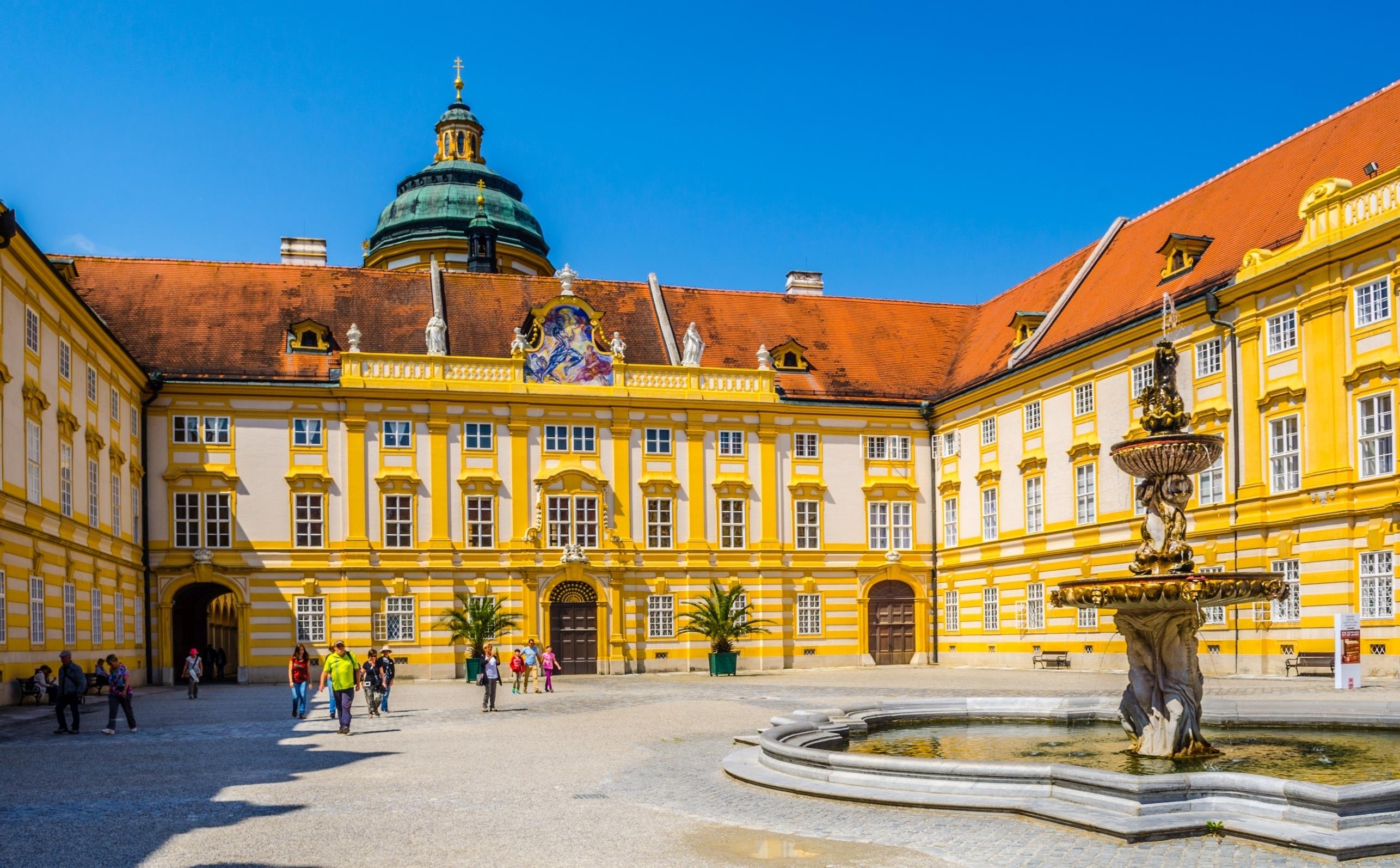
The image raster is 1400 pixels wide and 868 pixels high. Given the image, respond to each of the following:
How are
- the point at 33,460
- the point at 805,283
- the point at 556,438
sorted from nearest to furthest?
the point at 33,460 < the point at 556,438 < the point at 805,283

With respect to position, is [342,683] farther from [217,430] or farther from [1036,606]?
[1036,606]

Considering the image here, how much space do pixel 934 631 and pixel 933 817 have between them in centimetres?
3652

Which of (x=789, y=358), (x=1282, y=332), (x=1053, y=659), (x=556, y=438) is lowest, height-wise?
(x=1053, y=659)

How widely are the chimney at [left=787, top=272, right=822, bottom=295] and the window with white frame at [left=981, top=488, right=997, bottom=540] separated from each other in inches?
606

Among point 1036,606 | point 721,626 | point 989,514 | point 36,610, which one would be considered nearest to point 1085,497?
point 1036,606

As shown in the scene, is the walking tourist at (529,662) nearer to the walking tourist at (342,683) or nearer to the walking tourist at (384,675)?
the walking tourist at (384,675)

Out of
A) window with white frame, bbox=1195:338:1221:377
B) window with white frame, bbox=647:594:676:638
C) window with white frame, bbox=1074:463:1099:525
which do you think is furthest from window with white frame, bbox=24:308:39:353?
window with white frame, bbox=1195:338:1221:377

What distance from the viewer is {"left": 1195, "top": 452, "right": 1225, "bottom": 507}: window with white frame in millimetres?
34750

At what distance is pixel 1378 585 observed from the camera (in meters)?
29.8

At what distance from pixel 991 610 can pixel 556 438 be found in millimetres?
15825

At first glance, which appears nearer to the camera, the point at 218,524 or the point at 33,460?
the point at 33,460

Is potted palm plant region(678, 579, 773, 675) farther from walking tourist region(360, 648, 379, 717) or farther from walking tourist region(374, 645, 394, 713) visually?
walking tourist region(360, 648, 379, 717)

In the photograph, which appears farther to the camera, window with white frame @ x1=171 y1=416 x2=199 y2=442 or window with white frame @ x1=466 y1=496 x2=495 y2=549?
window with white frame @ x1=466 y1=496 x2=495 y2=549

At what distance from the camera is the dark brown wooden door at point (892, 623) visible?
4928 centimetres
